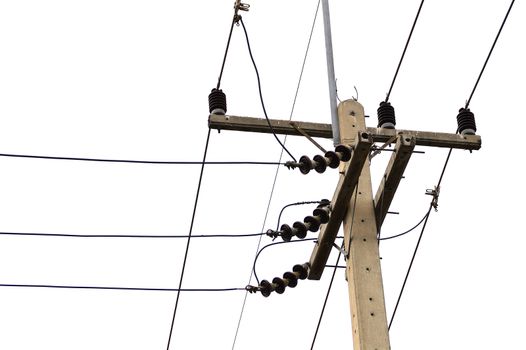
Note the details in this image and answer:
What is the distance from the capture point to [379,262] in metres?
8.33

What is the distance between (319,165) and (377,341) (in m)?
1.63

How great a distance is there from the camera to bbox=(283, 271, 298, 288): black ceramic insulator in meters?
9.14

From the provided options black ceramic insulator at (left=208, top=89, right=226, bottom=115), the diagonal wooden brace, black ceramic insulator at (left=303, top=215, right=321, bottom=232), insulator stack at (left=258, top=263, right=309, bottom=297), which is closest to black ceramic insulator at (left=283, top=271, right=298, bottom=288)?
insulator stack at (left=258, top=263, right=309, bottom=297)

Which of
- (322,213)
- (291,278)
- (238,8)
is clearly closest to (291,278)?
(291,278)

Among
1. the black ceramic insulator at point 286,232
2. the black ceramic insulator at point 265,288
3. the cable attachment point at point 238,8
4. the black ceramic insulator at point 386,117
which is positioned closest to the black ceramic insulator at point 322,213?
the black ceramic insulator at point 286,232

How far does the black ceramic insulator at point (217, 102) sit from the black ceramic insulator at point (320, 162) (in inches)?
47.3

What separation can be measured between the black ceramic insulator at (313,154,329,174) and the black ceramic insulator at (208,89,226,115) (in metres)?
1.20

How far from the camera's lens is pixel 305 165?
860 cm

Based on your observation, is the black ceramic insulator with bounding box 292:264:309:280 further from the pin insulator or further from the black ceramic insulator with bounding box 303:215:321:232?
the pin insulator

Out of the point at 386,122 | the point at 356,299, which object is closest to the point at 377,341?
the point at 356,299

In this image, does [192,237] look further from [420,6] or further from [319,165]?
[420,6]

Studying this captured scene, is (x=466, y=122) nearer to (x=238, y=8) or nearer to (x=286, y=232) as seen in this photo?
(x=286, y=232)

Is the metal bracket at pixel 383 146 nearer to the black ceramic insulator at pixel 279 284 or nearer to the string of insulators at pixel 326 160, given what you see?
the string of insulators at pixel 326 160

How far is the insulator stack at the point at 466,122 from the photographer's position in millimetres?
9664
